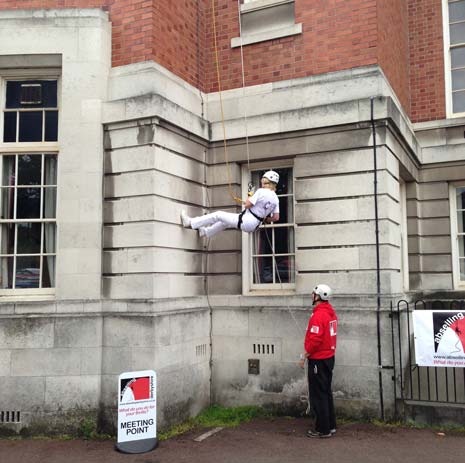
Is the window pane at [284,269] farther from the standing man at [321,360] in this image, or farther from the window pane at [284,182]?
the standing man at [321,360]

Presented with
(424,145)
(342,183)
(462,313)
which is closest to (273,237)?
(342,183)

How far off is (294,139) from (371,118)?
1288 mm

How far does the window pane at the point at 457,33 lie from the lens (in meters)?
11.6

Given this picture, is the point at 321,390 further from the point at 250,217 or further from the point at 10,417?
the point at 10,417

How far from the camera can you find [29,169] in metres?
8.29

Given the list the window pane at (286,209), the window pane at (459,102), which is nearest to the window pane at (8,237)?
the window pane at (286,209)

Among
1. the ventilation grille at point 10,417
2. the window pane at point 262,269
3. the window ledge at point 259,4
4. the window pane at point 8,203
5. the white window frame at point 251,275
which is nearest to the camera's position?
the ventilation grille at point 10,417

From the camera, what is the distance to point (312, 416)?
8.08 m

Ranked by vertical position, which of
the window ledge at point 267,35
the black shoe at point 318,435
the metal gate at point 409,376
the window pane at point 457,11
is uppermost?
the window pane at point 457,11

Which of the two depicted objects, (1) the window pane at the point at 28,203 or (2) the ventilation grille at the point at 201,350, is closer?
(1) the window pane at the point at 28,203

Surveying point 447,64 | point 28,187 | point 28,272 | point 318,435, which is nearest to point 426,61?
point 447,64

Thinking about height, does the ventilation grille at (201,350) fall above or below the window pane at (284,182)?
below

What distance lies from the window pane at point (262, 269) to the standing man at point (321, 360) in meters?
2.02

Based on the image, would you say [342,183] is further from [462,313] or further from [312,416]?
[312,416]
